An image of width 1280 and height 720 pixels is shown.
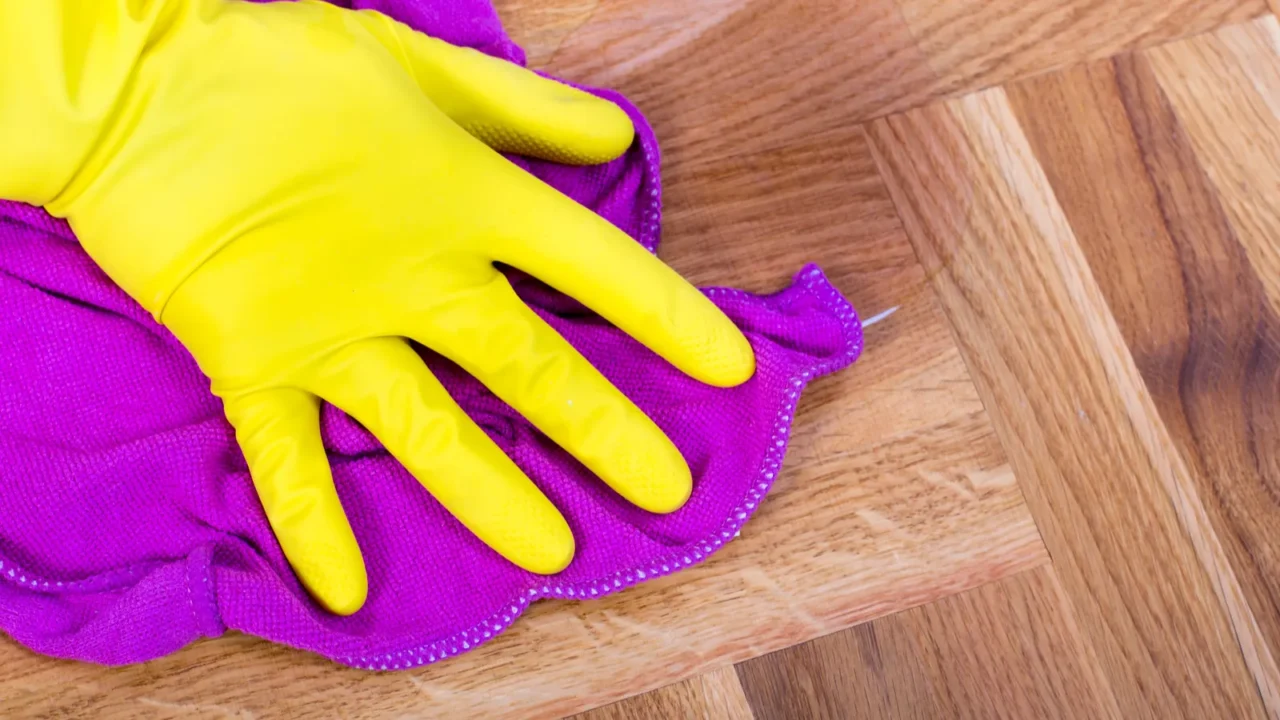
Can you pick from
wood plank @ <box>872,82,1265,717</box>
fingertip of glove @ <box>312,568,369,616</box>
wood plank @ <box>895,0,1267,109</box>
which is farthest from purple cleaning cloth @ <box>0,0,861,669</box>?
wood plank @ <box>895,0,1267,109</box>

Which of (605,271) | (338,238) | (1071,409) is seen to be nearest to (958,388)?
(1071,409)

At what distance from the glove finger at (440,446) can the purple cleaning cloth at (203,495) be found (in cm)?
3

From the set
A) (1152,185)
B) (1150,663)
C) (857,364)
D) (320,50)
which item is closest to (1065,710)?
(1150,663)

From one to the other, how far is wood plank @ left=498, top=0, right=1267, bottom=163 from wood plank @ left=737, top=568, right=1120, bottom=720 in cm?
31

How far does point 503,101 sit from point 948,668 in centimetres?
41

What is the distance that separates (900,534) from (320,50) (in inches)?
16.4

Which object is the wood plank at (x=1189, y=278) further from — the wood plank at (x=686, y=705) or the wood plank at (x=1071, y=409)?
the wood plank at (x=686, y=705)

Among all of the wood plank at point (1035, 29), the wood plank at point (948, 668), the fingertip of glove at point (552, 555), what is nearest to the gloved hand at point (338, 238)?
the fingertip of glove at point (552, 555)

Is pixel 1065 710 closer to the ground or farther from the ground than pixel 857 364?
closer to the ground

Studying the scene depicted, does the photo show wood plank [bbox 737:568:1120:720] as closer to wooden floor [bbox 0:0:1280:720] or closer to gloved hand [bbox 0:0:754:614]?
wooden floor [bbox 0:0:1280:720]

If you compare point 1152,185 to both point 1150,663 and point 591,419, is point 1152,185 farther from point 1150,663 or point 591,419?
point 591,419

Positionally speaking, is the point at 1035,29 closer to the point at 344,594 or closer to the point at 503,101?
the point at 503,101

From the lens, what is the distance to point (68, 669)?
568mm

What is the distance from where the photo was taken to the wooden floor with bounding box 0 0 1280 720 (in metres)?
0.58
